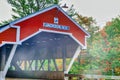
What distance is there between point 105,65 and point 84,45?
7.83 metres

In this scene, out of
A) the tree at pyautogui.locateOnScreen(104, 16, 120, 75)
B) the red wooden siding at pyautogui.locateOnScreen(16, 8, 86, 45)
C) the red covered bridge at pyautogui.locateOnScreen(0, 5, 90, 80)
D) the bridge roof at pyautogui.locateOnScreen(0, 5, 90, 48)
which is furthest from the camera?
the tree at pyautogui.locateOnScreen(104, 16, 120, 75)

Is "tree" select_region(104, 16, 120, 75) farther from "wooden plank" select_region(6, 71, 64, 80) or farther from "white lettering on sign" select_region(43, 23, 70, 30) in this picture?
"white lettering on sign" select_region(43, 23, 70, 30)

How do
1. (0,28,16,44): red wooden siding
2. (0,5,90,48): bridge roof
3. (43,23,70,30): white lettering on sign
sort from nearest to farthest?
(0,28,16,44): red wooden siding < (0,5,90,48): bridge roof < (43,23,70,30): white lettering on sign

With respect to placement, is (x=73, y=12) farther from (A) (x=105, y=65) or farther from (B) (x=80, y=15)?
(A) (x=105, y=65)

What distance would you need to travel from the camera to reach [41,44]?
55.8ft

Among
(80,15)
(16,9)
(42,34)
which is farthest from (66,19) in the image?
(80,15)

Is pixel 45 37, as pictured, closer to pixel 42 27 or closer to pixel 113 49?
pixel 42 27

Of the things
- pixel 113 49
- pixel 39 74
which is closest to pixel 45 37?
pixel 39 74

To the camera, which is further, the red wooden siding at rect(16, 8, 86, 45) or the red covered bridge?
the red wooden siding at rect(16, 8, 86, 45)

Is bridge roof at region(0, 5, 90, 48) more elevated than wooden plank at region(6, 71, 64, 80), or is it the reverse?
bridge roof at region(0, 5, 90, 48)

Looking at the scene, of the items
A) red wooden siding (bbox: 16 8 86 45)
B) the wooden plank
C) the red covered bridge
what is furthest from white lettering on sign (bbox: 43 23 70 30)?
the wooden plank

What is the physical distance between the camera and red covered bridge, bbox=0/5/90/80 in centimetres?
1280

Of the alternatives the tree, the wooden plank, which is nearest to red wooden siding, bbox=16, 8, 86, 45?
the wooden plank

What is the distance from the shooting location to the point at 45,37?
1572 cm
